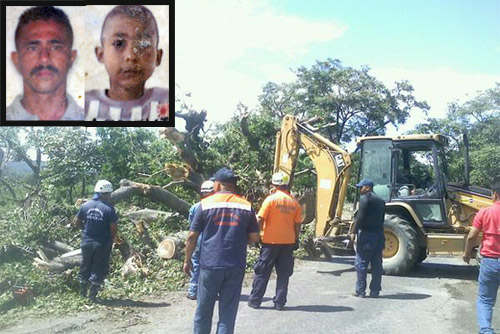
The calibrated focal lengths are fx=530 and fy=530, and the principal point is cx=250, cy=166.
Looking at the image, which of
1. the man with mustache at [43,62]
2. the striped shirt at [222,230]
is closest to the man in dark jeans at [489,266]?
the striped shirt at [222,230]

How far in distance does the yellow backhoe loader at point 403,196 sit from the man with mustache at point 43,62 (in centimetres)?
512

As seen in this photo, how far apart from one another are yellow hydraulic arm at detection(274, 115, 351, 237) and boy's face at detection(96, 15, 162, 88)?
14.2ft

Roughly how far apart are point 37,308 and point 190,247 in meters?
3.16

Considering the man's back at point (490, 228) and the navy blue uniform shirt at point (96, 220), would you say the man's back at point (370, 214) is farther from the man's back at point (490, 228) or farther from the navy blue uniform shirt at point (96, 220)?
the navy blue uniform shirt at point (96, 220)

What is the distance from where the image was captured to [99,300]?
7430 millimetres

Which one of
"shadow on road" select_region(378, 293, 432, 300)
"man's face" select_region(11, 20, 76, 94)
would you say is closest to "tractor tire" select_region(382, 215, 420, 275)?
"shadow on road" select_region(378, 293, 432, 300)

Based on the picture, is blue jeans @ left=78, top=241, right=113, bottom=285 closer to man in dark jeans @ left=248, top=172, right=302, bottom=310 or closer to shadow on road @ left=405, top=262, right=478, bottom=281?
man in dark jeans @ left=248, top=172, right=302, bottom=310

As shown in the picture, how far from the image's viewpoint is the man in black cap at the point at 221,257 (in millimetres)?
5102

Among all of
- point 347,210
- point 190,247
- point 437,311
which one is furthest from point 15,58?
point 347,210

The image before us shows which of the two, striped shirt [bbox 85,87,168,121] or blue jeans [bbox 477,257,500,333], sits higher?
striped shirt [bbox 85,87,168,121]

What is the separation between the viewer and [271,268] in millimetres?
7355

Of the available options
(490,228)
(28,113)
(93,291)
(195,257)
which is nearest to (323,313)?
(195,257)

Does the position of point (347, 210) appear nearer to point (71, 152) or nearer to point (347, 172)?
point (347, 172)

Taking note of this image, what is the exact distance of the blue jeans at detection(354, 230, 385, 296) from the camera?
8078mm
